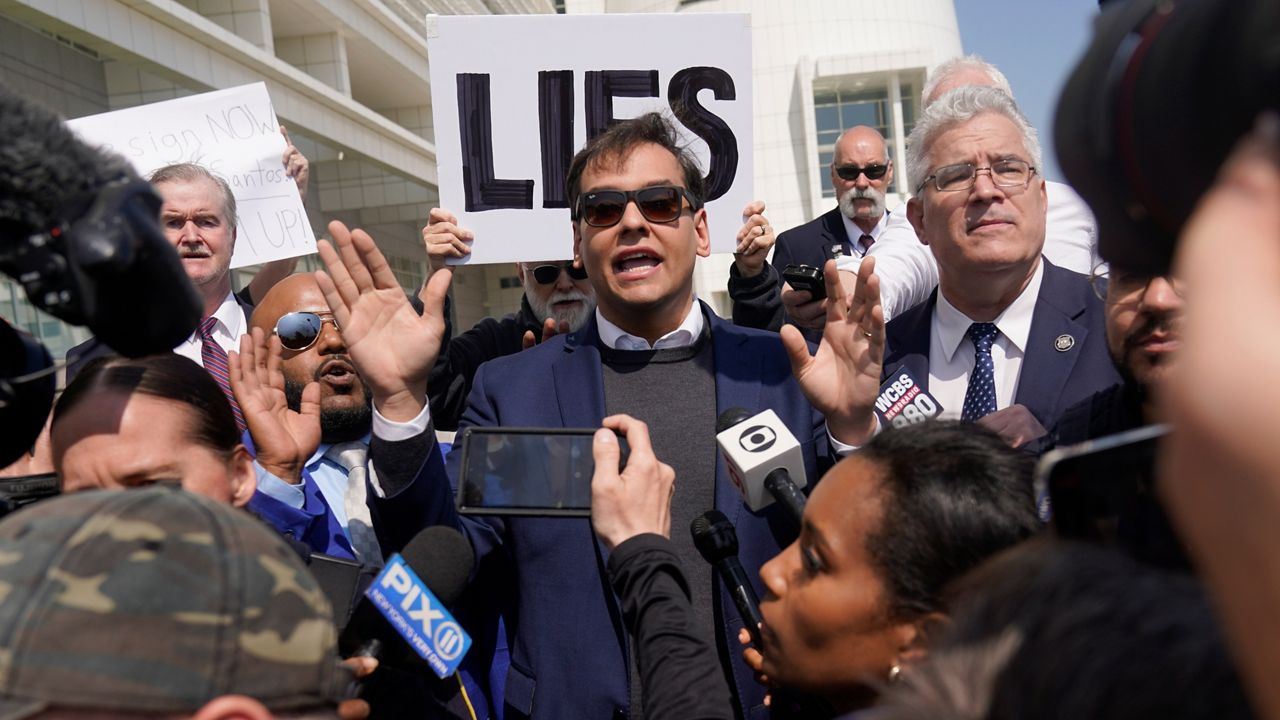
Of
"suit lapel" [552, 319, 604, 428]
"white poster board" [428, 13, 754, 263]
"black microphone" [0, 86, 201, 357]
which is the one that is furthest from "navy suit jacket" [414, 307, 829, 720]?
"black microphone" [0, 86, 201, 357]

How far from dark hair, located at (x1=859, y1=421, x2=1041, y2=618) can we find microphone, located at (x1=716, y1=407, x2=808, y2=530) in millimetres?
345

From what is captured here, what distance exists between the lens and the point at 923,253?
3.42 meters

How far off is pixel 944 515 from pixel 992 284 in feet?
4.47

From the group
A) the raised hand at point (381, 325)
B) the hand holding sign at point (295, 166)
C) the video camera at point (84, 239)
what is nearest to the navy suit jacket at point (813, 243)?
the hand holding sign at point (295, 166)

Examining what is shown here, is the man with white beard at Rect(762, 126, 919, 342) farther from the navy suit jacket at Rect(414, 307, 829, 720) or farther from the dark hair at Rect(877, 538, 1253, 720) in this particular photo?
the dark hair at Rect(877, 538, 1253, 720)

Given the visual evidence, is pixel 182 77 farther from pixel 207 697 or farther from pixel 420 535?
pixel 207 697

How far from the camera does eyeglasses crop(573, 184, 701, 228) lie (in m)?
2.85

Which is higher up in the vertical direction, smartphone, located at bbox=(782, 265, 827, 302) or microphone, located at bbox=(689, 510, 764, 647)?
smartphone, located at bbox=(782, 265, 827, 302)

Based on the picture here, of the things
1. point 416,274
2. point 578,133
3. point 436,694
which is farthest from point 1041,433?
point 416,274

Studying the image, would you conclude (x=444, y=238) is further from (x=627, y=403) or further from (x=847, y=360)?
(x=847, y=360)

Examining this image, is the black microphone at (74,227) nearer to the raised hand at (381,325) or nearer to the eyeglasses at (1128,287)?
the raised hand at (381,325)

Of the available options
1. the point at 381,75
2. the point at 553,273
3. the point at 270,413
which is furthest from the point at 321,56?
the point at 270,413

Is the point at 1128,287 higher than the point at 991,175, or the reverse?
the point at 991,175

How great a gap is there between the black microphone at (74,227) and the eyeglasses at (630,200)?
1639 millimetres
